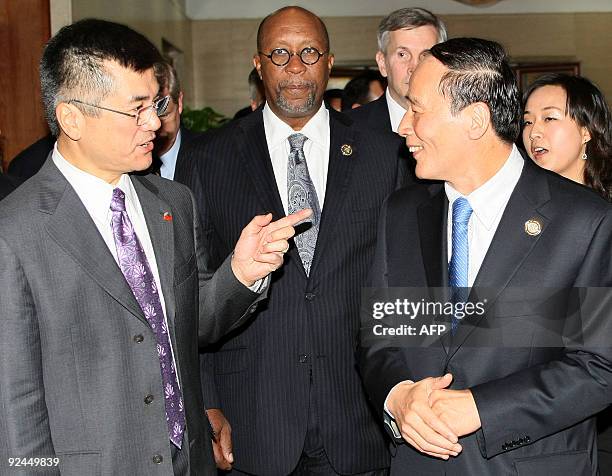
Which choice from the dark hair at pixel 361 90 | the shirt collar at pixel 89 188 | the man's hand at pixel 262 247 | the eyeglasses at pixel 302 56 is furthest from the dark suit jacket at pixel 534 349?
the dark hair at pixel 361 90

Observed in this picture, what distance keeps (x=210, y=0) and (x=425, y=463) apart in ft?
38.9

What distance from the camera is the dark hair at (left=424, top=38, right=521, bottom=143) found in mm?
2295

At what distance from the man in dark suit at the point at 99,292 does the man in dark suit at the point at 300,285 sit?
55 cm

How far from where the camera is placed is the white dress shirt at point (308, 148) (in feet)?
9.98

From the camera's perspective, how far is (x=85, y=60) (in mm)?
2137

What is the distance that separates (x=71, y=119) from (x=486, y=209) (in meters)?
1.12

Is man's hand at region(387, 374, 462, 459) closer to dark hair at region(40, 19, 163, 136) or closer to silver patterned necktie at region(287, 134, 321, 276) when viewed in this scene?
silver patterned necktie at region(287, 134, 321, 276)

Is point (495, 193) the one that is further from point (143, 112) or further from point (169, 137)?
point (169, 137)

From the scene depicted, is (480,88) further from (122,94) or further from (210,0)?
(210,0)

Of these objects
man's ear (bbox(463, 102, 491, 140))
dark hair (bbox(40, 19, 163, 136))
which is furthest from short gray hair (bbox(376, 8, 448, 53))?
dark hair (bbox(40, 19, 163, 136))

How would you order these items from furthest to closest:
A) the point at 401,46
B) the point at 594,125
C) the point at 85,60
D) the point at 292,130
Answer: the point at 401,46 < the point at 594,125 < the point at 292,130 < the point at 85,60

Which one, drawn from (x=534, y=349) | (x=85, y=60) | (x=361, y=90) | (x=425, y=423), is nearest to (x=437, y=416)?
(x=425, y=423)

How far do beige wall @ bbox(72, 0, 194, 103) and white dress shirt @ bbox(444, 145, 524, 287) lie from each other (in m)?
4.95

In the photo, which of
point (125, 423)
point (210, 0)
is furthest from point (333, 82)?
point (125, 423)
